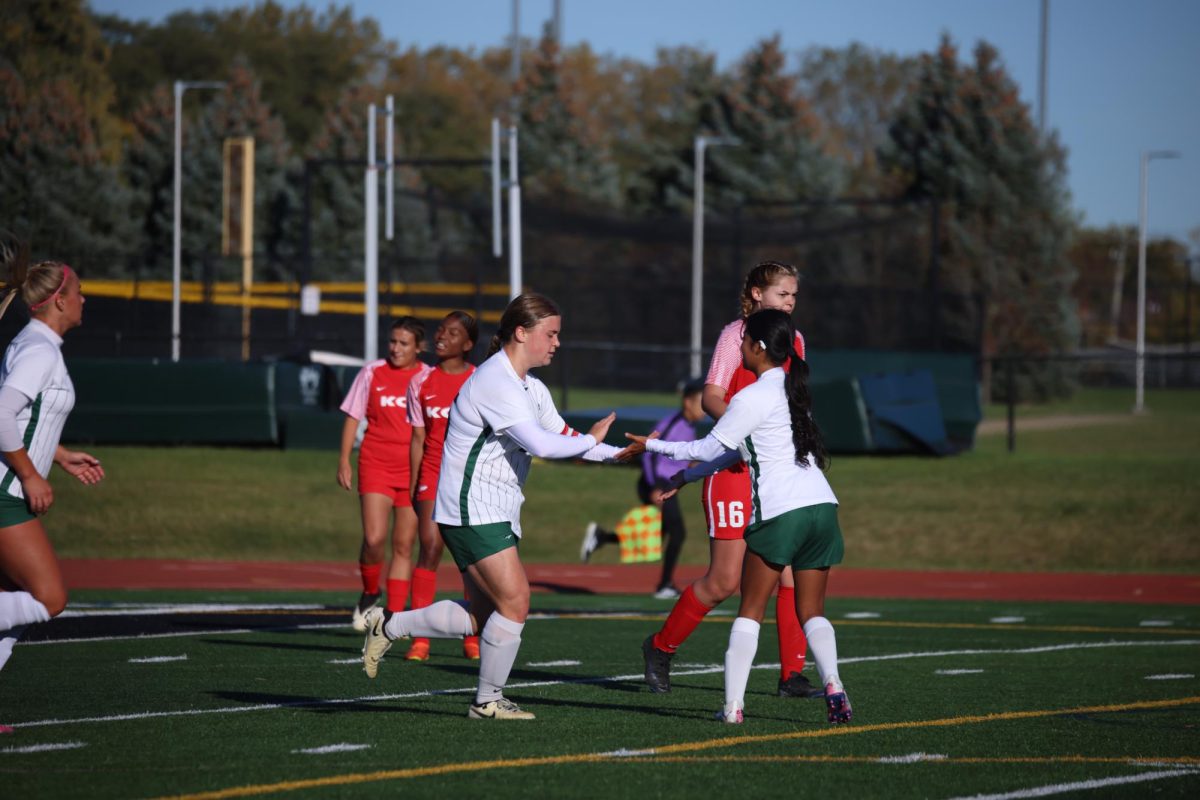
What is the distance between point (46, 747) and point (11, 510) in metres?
1.01

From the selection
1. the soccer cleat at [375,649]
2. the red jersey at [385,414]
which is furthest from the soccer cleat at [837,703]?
the red jersey at [385,414]

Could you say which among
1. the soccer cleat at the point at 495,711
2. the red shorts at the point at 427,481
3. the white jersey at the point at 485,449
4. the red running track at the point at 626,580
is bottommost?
the red running track at the point at 626,580

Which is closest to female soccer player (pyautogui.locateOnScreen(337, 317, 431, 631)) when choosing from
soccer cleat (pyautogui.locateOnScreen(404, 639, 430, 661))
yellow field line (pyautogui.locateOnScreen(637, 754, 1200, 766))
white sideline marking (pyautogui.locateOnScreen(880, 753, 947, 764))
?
soccer cleat (pyautogui.locateOnScreen(404, 639, 430, 661))

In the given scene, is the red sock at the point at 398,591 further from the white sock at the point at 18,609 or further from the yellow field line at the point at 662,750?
the yellow field line at the point at 662,750

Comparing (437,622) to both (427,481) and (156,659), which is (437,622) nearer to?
(427,481)

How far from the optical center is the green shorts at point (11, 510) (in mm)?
7137

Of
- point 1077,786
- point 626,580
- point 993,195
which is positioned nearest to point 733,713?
point 1077,786

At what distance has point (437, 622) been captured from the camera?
7.95 meters

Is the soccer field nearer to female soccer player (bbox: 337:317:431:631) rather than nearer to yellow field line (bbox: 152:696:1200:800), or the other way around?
yellow field line (bbox: 152:696:1200:800)

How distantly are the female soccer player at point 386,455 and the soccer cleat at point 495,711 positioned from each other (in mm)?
3342

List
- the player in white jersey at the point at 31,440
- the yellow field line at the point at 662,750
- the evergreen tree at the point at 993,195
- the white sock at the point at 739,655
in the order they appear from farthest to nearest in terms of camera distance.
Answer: the evergreen tree at the point at 993,195 < the white sock at the point at 739,655 < the player in white jersey at the point at 31,440 < the yellow field line at the point at 662,750

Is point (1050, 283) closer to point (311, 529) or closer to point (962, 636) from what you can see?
point (311, 529)

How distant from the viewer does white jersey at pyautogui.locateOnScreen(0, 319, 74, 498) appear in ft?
23.5

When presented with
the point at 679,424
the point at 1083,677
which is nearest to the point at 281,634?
the point at 679,424
